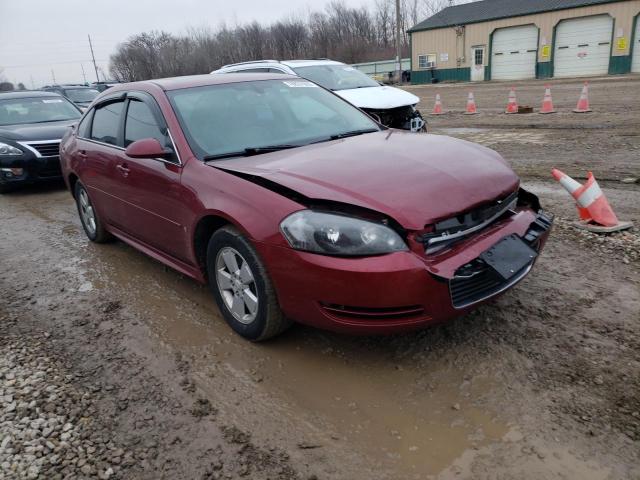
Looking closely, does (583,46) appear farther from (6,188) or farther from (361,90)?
(6,188)

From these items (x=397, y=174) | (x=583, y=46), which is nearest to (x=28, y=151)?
(x=397, y=174)

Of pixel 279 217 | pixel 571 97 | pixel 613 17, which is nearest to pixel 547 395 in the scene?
pixel 279 217

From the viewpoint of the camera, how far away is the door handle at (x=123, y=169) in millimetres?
4227

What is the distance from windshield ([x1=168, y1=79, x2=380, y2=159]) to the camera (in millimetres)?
3705

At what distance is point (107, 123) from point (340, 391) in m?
3.49

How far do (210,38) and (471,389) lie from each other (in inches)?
3343

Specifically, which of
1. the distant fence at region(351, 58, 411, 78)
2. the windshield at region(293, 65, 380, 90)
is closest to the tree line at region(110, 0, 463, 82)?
the distant fence at region(351, 58, 411, 78)

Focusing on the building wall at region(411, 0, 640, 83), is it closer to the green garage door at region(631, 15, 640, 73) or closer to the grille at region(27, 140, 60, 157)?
the green garage door at region(631, 15, 640, 73)

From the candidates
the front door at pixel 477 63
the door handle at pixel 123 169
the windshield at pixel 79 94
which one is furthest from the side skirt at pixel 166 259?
the front door at pixel 477 63

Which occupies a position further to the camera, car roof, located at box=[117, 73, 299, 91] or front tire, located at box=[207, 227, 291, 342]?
car roof, located at box=[117, 73, 299, 91]

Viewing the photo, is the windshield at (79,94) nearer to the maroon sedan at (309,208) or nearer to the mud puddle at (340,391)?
the maroon sedan at (309,208)

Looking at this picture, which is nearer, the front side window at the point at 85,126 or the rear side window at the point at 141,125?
the rear side window at the point at 141,125

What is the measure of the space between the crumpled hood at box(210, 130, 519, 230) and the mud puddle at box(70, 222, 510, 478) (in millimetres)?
Result: 896

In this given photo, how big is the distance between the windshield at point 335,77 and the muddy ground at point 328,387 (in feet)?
21.9
